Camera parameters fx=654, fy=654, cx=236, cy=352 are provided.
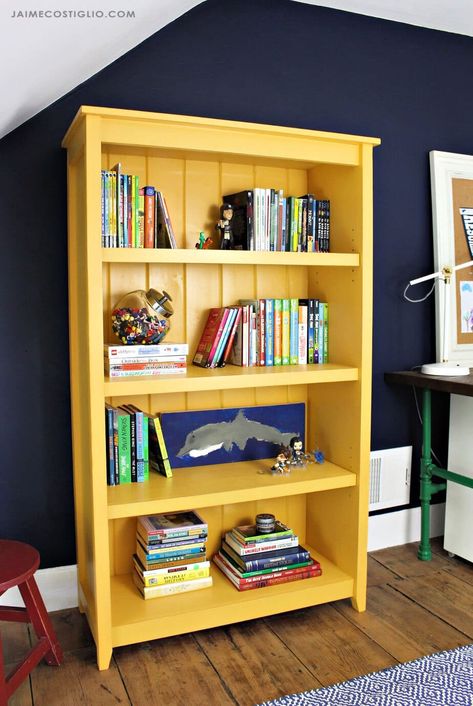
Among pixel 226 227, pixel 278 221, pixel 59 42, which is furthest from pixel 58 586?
pixel 59 42

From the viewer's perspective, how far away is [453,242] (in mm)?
2900

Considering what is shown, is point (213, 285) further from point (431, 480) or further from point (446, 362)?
point (431, 480)

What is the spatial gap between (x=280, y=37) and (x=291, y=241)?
2.78ft

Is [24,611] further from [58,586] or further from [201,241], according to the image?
[201,241]

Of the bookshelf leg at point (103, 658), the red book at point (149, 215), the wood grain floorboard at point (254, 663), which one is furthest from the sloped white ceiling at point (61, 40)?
the wood grain floorboard at point (254, 663)

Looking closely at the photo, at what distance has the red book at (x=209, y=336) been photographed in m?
2.32

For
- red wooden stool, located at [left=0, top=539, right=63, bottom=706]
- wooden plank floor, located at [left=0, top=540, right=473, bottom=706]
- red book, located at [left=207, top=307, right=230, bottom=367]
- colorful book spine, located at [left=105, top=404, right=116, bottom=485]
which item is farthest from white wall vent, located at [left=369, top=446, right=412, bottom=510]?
red wooden stool, located at [left=0, top=539, right=63, bottom=706]

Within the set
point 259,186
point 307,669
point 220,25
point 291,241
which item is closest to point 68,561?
point 307,669

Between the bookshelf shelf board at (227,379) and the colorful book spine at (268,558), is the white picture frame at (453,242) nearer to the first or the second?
the bookshelf shelf board at (227,379)

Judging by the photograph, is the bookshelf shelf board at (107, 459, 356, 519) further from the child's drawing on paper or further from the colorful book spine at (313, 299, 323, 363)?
the child's drawing on paper

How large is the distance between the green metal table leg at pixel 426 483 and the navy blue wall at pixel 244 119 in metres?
0.17

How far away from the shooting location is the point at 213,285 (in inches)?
97.1

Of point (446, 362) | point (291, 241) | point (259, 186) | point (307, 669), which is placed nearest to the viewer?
point (307, 669)

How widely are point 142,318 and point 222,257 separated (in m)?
0.33
